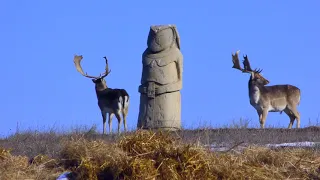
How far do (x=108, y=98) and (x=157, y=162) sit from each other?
13035mm

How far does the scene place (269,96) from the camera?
23.9 m

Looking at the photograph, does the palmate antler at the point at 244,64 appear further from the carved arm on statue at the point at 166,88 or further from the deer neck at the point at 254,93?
the carved arm on statue at the point at 166,88

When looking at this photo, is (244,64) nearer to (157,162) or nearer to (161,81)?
(161,81)

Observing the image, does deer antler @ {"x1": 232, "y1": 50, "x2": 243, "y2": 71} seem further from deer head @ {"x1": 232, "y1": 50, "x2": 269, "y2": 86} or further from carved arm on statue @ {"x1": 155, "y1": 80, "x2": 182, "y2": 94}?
carved arm on statue @ {"x1": 155, "y1": 80, "x2": 182, "y2": 94}

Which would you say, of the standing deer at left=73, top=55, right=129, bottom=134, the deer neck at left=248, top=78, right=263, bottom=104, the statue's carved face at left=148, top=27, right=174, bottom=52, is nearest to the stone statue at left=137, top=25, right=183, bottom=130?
the statue's carved face at left=148, top=27, right=174, bottom=52

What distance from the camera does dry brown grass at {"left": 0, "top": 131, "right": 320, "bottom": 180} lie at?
9.98 m

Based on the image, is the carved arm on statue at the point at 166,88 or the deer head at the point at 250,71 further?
the deer head at the point at 250,71

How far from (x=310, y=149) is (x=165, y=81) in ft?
22.9

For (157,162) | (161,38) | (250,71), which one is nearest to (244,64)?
(250,71)

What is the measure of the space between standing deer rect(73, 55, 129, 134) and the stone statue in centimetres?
365

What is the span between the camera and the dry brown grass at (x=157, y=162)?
998 cm

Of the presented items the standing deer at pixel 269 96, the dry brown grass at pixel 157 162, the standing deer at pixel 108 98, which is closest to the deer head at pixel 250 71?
the standing deer at pixel 269 96

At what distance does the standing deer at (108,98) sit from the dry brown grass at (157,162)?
11.1 metres

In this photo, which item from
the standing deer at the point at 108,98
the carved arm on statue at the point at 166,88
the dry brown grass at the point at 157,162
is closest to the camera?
the dry brown grass at the point at 157,162
